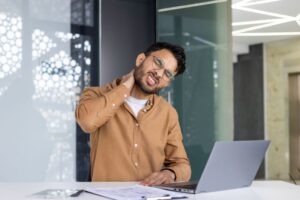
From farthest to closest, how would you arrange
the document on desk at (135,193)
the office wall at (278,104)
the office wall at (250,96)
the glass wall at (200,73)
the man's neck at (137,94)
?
1. the office wall at (250,96)
2. the office wall at (278,104)
3. the glass wall at (200,73)
4. the man's neck at (137,94)
5. the document on desk at (135,193)

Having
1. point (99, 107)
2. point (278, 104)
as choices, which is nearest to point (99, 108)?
point (99, 107)

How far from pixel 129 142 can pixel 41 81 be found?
191cm

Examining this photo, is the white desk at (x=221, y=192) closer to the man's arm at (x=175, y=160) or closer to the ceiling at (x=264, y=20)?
the man's arm at (x=175, y=160)

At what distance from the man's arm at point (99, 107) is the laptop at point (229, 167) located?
46cm

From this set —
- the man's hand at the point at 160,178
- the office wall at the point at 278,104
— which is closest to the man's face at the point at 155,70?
the man's hand at the point at 160,178

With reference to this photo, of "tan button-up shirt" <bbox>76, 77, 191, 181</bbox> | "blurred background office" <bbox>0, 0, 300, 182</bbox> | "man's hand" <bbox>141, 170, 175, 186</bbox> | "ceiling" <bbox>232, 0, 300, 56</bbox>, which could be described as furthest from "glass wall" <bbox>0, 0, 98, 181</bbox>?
"ceiling" <bbox>232, 0, 300, 56</bbox>

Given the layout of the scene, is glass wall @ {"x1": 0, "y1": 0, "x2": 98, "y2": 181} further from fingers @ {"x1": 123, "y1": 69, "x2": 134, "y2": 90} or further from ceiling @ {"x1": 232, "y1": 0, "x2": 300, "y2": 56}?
ceiling @ {"x1": 232, "y1": 0, "x2": 300, "y2": 56}

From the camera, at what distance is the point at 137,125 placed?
2.06 metres

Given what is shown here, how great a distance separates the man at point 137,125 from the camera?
1964 millimetres

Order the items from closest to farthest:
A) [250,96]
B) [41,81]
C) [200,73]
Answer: [41,81]
[200,73]
[250,96]

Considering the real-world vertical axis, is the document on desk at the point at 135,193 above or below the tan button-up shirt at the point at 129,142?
below

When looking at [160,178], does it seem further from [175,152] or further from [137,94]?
[137,94]

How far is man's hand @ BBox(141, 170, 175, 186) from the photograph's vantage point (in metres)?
1.74

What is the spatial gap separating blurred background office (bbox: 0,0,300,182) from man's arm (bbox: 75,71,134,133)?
183cm
